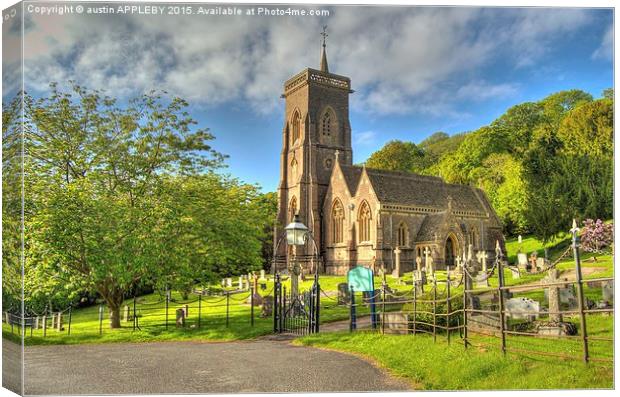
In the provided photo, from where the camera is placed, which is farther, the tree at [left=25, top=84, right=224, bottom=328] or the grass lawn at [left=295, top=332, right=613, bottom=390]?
the tree at [left=25, top=84, right=224, bottom=328]

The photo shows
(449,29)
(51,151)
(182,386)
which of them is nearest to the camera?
(182,386)

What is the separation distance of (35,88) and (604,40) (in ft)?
30.9

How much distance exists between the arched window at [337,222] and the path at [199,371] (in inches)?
977

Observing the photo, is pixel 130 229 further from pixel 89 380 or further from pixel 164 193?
pixel 89 380

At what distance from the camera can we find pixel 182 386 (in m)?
8.05

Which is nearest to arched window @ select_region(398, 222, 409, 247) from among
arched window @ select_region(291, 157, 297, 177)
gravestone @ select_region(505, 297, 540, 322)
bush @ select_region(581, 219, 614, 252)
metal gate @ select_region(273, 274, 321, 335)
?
arched window @ select_region(291, 157, 297, 177)

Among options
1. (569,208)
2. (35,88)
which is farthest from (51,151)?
(569,208)

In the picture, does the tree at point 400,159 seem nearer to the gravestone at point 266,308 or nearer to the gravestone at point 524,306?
the gravestone at point 266,308

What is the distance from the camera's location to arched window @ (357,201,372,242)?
34169 mm

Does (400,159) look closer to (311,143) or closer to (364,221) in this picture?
(311,143)

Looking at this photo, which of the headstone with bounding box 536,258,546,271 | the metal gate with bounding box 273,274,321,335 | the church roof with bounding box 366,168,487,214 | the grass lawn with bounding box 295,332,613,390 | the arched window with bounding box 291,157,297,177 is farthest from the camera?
the arched window with bounding box 291,157,297,177

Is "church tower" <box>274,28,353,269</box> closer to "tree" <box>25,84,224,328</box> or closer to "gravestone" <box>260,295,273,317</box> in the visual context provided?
"gravestone" <box>260,295,273,317</box>

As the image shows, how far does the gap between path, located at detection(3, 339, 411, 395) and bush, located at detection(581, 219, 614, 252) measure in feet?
16.2

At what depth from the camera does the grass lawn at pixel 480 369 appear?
7.27 m
